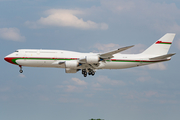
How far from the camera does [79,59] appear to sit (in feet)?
165

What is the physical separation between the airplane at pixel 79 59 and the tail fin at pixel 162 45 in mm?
2350

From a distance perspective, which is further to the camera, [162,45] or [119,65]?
[162,45]

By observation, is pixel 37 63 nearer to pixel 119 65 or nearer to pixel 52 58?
pixel 52 58

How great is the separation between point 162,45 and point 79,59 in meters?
18.1

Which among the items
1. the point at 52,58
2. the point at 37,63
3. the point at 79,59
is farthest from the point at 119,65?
the point at 37,63

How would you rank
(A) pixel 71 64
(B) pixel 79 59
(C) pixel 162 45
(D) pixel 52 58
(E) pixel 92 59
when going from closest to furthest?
1. (E) pixel 92 59
2. (A) pixel 71 64
3. (B) pixel 79 59
4. (D) pixel 52 58
5. (C) pixel 162 45

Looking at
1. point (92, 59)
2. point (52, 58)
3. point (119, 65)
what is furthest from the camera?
point (119, 65)

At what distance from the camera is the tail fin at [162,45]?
56.7 m

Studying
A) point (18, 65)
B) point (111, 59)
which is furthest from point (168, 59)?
point (18, 65)

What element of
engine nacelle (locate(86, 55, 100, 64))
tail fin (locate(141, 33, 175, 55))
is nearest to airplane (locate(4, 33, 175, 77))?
engine nacelle (locate(86, 55, 100, 64))

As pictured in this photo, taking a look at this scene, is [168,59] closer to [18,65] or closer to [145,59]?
[145,59]

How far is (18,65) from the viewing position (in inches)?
2045

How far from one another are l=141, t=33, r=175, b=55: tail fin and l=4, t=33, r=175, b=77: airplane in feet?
7.71

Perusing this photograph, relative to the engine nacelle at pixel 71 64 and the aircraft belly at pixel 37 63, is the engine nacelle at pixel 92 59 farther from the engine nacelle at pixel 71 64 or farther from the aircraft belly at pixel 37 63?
the aircraft belly at pixel 37 63
